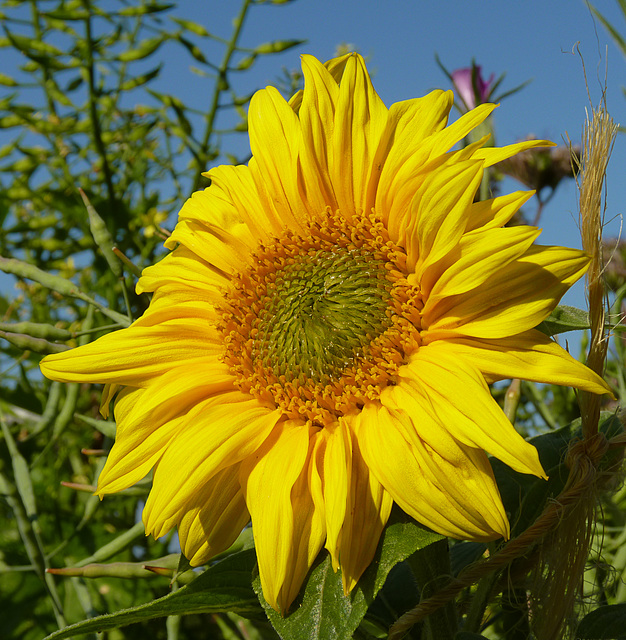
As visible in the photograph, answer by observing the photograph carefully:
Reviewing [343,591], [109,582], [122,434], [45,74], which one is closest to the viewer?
[343,591]

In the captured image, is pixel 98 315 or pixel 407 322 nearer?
pixel 407 322

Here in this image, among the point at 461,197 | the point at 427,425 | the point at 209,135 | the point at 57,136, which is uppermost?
the point at 57,136

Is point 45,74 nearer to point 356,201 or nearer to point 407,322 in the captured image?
point 356,201

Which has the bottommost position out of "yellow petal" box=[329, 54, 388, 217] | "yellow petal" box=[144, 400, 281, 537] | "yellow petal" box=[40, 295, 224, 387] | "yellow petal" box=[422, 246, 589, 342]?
"yellow petal" box=[144, 400, 281, 537]

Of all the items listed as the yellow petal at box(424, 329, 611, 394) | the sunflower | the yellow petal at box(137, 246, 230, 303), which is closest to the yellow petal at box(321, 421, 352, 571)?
the sunflower

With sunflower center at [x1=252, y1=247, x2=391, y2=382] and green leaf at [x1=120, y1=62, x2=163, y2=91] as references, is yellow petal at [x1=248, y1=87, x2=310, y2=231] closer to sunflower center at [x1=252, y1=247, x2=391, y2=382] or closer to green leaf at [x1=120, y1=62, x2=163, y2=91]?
sunflower center at [x1=252, y1=247, x2=391, y2=382]

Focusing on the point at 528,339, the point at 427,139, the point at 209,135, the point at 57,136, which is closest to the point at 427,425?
the point at 528,339

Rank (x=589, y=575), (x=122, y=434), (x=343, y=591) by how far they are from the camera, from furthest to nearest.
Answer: (x=589, y=575) < (x=122, y=434) < (x=343, y=591)
